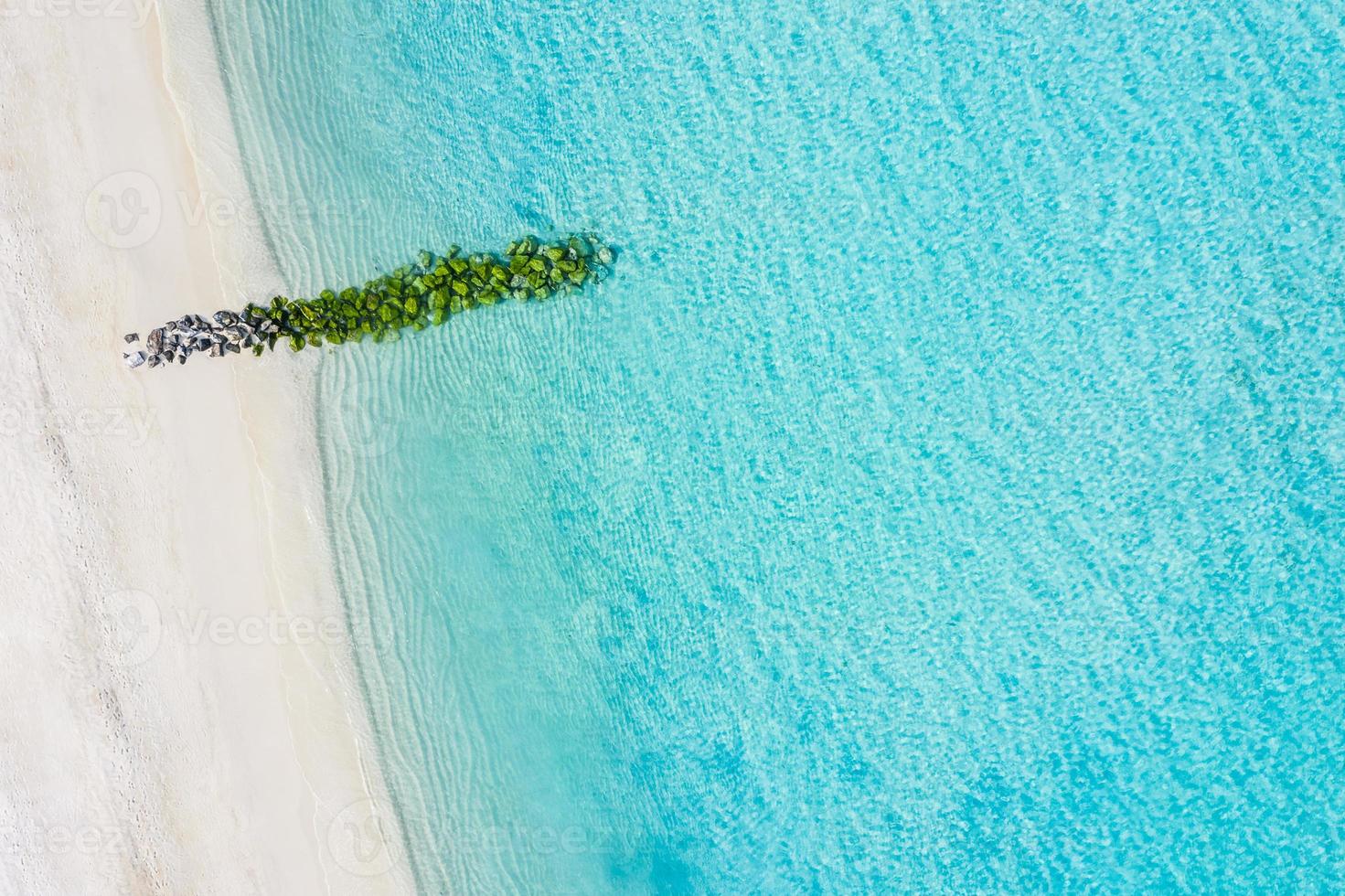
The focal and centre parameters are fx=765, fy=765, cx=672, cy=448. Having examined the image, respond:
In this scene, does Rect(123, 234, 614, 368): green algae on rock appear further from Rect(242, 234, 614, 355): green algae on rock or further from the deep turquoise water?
the deep turquoise water

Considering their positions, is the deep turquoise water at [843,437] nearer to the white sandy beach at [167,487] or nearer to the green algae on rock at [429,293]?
the green algae on rock at [429,293]

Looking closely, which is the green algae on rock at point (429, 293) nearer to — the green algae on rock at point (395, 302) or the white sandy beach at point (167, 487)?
the green algae on rock at point (395, 302)

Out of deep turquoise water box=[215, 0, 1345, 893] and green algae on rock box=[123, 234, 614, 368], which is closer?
deep turquoise water box=[215, 0, 1345, 893]

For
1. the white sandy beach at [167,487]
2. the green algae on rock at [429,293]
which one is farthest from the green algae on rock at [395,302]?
the white sandy beach at [167,487]

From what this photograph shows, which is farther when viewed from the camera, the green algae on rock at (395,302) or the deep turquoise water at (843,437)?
the green algae on rock at (395,302)

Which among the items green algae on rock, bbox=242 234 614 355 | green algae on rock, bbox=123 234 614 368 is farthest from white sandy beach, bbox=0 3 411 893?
green algae on rock, bbox=242 234 614 355

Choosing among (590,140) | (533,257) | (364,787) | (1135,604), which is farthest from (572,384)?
(1135,604)

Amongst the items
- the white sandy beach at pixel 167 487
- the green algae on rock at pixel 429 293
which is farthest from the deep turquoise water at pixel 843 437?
the white sandy beach at pixel 167 487
